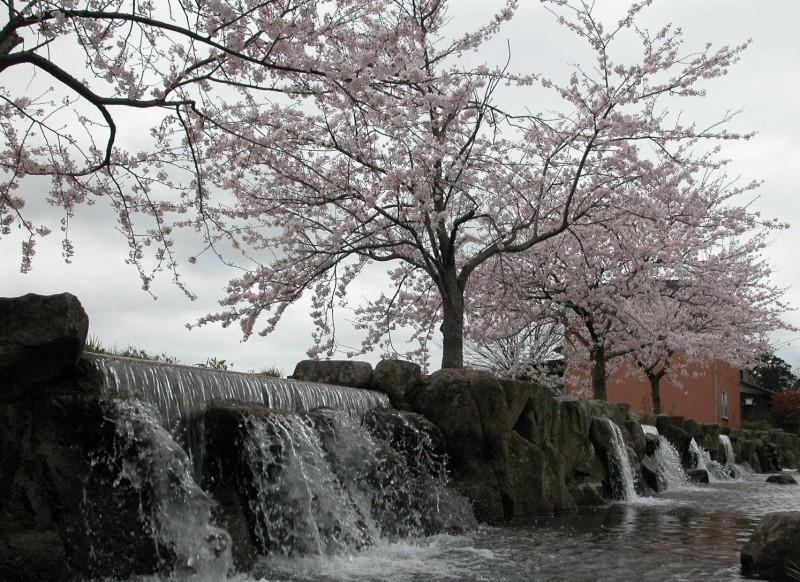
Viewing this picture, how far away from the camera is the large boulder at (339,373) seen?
9969 mm

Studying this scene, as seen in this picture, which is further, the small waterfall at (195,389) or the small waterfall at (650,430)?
the small waterfall at (650,430)

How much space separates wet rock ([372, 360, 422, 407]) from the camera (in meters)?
9.94

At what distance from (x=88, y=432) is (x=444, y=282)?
8.68 metres

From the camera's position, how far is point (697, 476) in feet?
56.3

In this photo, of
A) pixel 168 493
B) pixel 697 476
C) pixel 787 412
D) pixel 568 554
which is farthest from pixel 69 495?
pixel 787 412

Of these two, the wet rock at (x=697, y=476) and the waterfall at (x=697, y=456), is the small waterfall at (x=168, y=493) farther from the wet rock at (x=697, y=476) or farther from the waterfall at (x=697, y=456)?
the waterfall at (x=697, y=456)

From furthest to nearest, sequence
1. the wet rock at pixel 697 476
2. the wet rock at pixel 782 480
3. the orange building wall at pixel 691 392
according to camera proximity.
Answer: the orange building wall at pixel 691 392, the wet rock at pixel 782 480, the wet rock at pixel 697 476

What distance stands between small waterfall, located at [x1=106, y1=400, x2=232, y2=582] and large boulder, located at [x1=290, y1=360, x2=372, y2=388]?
13.2 feet

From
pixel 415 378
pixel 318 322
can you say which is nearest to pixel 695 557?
pixel 415 378

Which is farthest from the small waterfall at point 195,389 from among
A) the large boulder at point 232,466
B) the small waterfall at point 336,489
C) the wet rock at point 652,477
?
the wet rock at point 652,477

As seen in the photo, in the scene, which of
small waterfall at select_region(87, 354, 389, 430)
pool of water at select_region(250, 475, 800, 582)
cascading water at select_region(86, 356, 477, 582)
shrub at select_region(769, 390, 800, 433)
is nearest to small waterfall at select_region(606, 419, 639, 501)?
pool of water at select_region(250, 475, 800, 582)

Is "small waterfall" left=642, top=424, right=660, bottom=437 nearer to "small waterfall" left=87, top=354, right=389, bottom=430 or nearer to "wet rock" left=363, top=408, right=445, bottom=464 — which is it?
"wet rock" left=363, top=408, right=445, bottom=464

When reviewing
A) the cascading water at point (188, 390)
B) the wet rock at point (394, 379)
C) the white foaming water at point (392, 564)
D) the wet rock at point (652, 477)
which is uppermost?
the wet rock at point (394, 379)

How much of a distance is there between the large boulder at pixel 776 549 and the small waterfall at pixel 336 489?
329 cm
